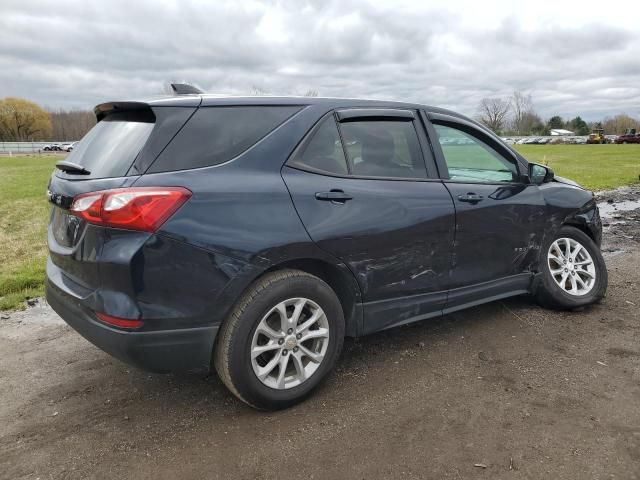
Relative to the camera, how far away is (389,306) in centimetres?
345

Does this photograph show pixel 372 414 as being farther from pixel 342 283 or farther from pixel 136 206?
pixel 136 206

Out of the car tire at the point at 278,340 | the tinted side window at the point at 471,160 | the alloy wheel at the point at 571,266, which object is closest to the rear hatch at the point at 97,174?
the car tire at the point at 278,340

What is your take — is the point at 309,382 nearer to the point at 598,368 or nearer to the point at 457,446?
the point at 457,446

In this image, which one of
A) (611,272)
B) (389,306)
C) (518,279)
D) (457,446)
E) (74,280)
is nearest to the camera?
(457,446)

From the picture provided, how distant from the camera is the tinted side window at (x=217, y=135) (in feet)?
9.11

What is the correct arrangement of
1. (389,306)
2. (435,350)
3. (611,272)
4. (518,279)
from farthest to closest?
1. (611,272)
2. (518,279)
3. (435,350)
4. (389,306)

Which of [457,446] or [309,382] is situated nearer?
[457,446]

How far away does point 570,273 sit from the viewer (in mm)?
4602

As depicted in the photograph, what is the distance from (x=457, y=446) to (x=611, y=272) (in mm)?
4033

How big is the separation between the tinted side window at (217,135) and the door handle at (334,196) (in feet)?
1.59

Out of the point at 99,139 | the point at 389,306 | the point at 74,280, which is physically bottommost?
the point at 389,306

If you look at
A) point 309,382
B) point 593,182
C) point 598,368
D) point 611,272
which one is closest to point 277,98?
point 309,382

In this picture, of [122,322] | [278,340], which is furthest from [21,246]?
[278,340]

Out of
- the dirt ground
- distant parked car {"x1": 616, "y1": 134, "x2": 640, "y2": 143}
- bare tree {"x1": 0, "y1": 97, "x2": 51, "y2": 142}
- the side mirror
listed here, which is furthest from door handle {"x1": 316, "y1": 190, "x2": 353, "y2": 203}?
bare tree {"x1": 0, "y1": 97, "x2": 51, "y2": 142}
